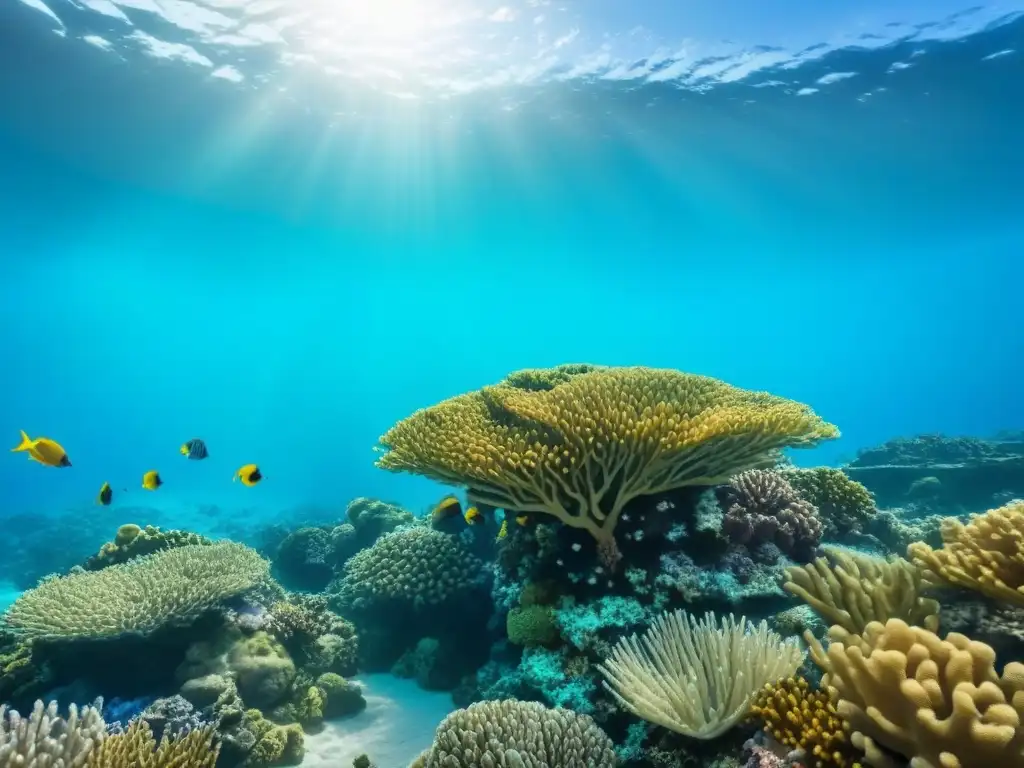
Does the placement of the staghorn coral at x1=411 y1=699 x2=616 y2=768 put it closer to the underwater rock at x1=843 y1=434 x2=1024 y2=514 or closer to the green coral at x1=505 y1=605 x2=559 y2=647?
the green coral at x1=505 y1=605 x2=559 y2=647

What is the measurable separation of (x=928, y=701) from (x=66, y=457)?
9358mm

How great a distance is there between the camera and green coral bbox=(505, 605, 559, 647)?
5684 millimetres

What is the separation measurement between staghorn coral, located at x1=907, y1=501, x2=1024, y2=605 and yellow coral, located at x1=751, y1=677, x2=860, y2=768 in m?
1.25

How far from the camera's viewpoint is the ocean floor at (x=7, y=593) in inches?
699

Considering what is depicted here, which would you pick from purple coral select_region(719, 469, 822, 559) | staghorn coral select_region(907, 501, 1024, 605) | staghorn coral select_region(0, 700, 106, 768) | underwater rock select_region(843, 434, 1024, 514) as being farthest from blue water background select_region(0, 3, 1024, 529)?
underwater rock select_region(843, 434, 1024, 514)

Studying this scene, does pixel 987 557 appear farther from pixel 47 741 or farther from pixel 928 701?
pixel 47 741

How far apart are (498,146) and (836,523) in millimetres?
24506

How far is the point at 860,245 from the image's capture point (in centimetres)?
4447

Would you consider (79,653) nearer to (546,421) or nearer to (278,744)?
(278,744)

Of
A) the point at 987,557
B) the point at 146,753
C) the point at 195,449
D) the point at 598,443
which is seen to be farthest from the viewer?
the point at 195,449

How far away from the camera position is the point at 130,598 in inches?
265

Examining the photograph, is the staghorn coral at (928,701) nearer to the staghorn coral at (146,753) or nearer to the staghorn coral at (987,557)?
the staghorn coral at (987,557)

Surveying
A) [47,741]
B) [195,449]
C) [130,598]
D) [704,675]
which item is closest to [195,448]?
[195,449]

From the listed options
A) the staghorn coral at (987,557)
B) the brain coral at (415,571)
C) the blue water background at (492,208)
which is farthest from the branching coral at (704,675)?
the blue water background at (492,208)
